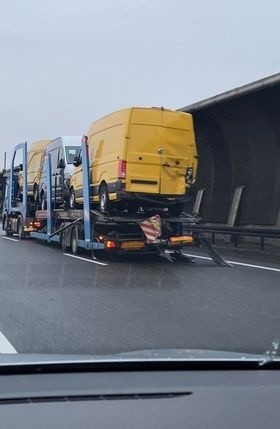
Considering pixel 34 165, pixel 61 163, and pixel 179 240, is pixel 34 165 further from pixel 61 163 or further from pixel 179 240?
pixel 179 240

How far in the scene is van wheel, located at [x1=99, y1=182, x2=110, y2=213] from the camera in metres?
17.2

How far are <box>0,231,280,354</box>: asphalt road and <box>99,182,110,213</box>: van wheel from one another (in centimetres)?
147

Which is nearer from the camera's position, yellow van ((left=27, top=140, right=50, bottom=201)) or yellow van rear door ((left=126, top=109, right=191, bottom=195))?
yellow van rear door ((left=126, top=109, right=191, bottom=195))

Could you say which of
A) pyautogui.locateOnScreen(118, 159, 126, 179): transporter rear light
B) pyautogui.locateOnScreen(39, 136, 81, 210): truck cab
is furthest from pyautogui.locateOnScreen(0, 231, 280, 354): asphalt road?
pyautogui.locateOnScreen(39, 136, 81, 210): truck cab

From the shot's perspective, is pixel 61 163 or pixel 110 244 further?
pixel 61 163

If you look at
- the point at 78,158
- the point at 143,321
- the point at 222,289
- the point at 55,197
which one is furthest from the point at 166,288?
the point at 55,197

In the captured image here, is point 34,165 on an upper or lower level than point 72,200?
upper

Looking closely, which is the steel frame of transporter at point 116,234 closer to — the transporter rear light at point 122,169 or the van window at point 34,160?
the transporter rear light at point 122,169

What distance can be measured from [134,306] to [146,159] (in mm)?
6930

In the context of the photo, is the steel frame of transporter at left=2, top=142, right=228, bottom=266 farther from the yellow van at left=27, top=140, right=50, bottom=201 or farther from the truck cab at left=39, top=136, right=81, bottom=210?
the yellow van at left=27, top=140, right=50, bottom=201

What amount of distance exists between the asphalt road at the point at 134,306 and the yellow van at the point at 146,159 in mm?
1566

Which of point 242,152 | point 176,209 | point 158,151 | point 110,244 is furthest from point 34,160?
point 158,151

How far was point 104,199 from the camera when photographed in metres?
17.4

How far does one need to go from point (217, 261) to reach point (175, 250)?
1206mm
